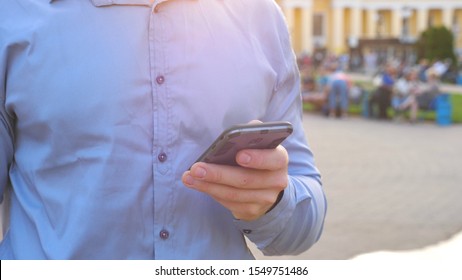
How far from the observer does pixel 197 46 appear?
1.35 meters

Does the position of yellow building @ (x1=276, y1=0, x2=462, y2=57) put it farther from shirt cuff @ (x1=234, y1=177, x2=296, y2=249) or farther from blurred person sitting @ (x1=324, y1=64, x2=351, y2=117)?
shirt cuff @ (x1=234, y1=177, x2=296, y2=249)

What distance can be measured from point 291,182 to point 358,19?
60.0 m

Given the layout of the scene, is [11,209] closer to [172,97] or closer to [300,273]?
[172,97]

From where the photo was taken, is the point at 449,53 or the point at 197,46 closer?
the point at 197,46

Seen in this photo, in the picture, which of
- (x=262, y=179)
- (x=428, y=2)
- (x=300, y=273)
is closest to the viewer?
(x=262, y=179)

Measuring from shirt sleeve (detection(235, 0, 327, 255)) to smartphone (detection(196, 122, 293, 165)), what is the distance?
0.21m

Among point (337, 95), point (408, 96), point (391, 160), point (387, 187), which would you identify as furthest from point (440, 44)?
point (387, 187)

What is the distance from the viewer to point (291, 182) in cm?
142

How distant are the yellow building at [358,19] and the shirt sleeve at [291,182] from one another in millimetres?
56721

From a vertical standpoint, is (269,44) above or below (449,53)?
above

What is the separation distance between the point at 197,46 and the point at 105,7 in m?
0.16

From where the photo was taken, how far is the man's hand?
1196 millimetres

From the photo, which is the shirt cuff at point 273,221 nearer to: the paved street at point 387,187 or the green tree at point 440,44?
the paved street at point 387,187

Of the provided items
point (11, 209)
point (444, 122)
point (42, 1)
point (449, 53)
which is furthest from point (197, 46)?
point (449, 53)
